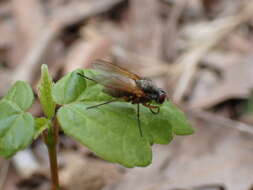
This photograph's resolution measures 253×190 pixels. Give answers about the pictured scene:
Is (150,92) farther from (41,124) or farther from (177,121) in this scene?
(41,124)

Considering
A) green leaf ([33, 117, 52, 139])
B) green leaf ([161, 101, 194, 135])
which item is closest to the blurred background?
green leaf ([161, 101, 194, 135])

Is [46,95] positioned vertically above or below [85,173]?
above

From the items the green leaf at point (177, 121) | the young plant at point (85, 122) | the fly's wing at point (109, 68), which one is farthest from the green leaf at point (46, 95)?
the green leaf at point (177, 121)

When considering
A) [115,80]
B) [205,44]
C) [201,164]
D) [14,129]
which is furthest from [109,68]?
[205,44]

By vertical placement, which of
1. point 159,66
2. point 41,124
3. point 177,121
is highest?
point 41,124

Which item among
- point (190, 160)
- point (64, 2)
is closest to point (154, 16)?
point (64, 2)

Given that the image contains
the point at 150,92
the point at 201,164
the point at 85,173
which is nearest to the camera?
the point at 150,92

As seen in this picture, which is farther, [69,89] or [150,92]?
[150,92]
